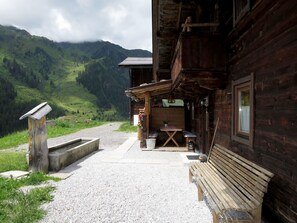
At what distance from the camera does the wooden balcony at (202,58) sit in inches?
250

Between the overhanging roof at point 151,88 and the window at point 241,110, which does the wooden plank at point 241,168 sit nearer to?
the window at point 241,110

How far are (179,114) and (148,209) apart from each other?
31.0ft

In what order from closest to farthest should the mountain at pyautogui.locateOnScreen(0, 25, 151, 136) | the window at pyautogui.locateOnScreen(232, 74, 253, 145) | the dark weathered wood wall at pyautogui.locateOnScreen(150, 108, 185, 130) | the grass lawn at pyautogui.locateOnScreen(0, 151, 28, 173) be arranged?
1. the window at pyautogui.locateOnScreen(232, 74, 253, 145)
2. the grass lawn at pyautogui.locateOnScreen(0, 151, 28, 173)
3. the dark weathered wood wall at pyautogui.locateOnScreen(150, 108, 185, 130)
4. the mountain at pyautogui.locateOnScreen(0, 25, 151, 136)

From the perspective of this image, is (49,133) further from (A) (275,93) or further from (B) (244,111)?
(A) (275,93)

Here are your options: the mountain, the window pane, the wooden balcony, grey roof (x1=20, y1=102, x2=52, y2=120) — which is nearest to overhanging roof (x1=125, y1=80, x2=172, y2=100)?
grey roof (x1=20, y1=102, x2=52, y2=120)

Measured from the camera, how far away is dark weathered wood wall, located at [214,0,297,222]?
3502 mm

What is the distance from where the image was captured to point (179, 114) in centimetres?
1416

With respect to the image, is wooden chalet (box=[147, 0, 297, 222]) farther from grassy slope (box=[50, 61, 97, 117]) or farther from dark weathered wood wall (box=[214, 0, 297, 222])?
grassy slope (box=[50, 61, 97, 117])

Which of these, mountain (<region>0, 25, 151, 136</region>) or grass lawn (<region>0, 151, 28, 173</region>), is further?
mountain (<region>0, 25, 151, 136</region>)

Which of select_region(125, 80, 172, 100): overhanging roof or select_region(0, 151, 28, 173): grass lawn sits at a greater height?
select_region(125, 80, 172, 100): overhanging roof

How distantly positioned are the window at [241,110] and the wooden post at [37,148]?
5.25 meters

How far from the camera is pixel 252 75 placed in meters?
4.82

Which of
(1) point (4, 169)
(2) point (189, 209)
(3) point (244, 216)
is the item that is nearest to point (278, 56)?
(3) point (244, 216)

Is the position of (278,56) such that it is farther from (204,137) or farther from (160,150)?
(160,150)
